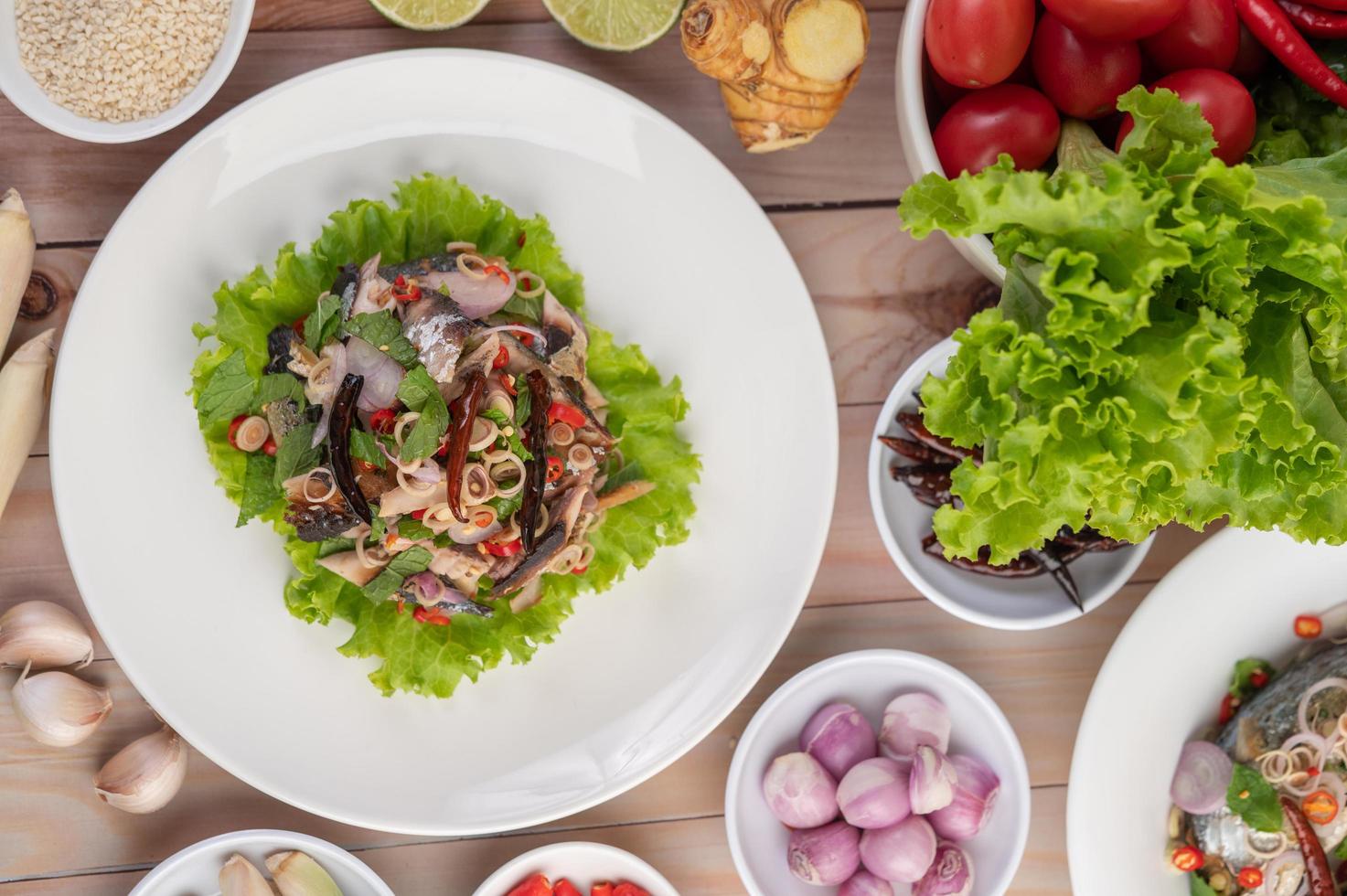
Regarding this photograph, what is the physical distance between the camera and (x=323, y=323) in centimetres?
190

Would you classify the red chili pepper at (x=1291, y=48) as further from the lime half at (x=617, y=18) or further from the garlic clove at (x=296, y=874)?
the garlic clove at (x=296, y=874)

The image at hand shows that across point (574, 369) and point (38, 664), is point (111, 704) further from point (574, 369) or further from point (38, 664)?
point (574, 369)

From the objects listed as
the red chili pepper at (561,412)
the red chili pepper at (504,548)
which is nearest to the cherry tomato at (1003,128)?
the red chili pepper at (561,412)

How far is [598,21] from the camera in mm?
2025

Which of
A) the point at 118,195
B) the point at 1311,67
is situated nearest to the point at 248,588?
the point at 118,195

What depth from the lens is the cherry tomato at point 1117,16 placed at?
157cm

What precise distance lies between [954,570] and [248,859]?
1517mm

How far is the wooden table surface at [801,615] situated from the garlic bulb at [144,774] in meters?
0.07

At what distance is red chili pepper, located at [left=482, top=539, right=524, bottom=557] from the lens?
198cm

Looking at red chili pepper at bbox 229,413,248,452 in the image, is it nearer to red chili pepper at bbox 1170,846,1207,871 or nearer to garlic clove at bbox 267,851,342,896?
garlic clove at bbox 267,851,342,896

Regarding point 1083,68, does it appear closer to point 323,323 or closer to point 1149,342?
point 1149,342

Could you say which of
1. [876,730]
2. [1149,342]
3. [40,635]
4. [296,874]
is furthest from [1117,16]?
[40,635]

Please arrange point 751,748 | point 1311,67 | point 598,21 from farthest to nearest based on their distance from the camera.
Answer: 1. point 751,748
2. point 598,21
3. point 1311,67

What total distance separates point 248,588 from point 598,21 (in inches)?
49.8
